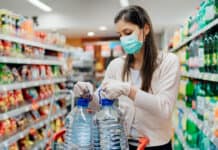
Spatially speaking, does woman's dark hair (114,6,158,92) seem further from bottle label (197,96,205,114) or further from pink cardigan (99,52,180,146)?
bottle label (197,96,205,114)

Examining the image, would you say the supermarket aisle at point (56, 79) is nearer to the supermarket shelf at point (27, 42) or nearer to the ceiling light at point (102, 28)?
the supermarket shelf at point (27, 42)

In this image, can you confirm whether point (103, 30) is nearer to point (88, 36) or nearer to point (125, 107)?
point (88, 36)

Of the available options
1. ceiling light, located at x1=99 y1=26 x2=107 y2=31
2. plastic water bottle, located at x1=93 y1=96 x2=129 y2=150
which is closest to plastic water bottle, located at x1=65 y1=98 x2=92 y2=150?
plastic water bottle, located at x1=93 y1=96 x2=129 y2=150

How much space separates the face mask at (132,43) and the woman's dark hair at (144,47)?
4cm

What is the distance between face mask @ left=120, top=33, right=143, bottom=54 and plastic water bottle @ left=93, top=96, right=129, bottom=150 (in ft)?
1.57

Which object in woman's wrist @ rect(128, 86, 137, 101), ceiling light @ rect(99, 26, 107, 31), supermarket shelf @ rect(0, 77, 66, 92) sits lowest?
supermarket shelf @ rect(0, 77, 66, 92)

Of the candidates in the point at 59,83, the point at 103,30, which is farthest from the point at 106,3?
the point at 59,83

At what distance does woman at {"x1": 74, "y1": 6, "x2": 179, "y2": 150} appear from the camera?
4.03ft

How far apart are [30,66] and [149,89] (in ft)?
8.14

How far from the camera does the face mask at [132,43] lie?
1399 millimetres

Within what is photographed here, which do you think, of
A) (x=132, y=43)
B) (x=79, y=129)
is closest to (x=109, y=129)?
(x=79, y=129)

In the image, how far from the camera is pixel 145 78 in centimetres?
132

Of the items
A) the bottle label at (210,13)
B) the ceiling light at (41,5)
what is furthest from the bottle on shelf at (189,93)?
the ceiling light at (41,5)

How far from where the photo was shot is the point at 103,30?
9.77 m
